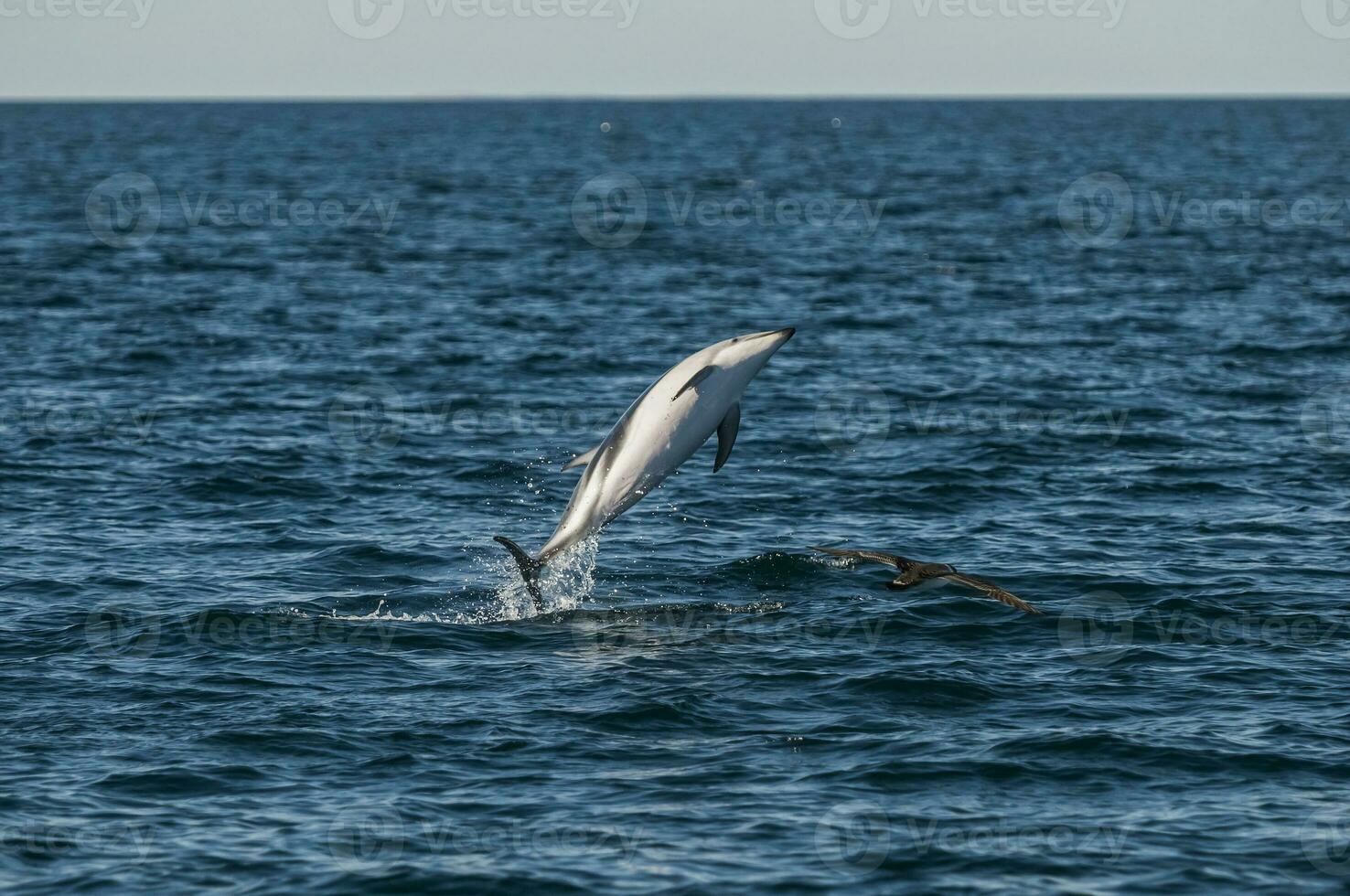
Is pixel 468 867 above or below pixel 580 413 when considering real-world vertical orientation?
below

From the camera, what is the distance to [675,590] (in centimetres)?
2584

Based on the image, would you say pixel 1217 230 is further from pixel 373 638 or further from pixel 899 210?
pixel 373 638

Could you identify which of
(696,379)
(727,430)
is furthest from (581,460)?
(727,430)

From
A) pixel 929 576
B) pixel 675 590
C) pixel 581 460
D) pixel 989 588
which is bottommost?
pixel 675 590

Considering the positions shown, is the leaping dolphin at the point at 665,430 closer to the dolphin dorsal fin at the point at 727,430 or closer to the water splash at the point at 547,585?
the dolphin dorsal fin at the point at 727,430

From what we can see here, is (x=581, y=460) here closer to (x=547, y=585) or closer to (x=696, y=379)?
(x=696, y=379)

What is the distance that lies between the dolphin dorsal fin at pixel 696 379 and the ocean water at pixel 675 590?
3825 millimetres

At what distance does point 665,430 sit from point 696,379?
881 millimetres

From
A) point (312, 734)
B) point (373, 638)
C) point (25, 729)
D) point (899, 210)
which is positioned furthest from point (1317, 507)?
point (899, 210)

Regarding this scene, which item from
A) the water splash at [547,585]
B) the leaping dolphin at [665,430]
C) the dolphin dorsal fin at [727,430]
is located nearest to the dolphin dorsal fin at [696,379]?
the leaping dolphin at [665,430]

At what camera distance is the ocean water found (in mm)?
17078

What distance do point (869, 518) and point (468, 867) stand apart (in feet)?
50.3

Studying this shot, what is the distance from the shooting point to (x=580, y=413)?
38562 mm

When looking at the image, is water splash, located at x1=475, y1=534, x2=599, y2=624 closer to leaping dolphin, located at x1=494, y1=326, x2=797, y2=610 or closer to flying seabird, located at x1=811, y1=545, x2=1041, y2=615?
leaping dolphin, located at x1=494, y1=326, x2=797, y2=610
